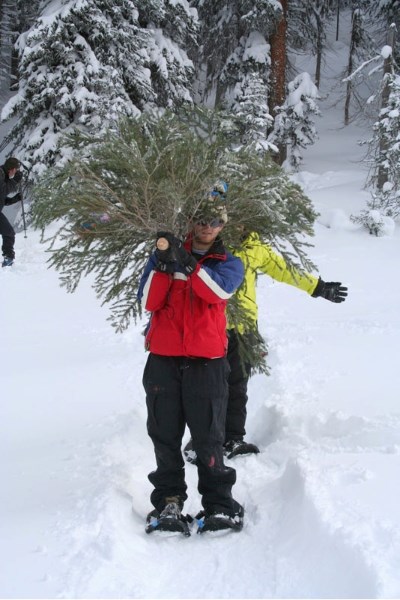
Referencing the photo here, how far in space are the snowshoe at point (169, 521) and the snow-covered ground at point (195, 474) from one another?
0.20ft

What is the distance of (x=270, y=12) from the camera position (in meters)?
17.6

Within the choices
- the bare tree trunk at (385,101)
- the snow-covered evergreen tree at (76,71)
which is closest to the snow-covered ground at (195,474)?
the snow-covered evergreen tree at (76,71)

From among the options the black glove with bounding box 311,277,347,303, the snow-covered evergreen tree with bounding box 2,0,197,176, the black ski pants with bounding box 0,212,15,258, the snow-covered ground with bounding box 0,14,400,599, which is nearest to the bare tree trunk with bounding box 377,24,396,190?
the snow-covered evergreen tree with bounding box 2,0,197,176

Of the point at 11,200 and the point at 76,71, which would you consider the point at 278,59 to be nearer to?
the point at 76,71

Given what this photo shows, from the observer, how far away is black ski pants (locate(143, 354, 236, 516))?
11.5 feet

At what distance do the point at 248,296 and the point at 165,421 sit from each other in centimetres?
139

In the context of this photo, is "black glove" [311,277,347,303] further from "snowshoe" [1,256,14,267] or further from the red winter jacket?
"snowshoe" [1,256,14,267]

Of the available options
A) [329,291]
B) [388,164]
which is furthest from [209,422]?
[388,164]

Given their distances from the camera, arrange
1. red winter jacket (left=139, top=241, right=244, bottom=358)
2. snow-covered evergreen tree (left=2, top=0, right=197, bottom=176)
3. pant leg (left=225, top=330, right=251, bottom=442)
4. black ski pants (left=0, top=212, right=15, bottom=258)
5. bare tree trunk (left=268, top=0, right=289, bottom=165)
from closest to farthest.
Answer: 1. red winter jacket (left=139, top=241, right=244, bottom=358)
2. pant leg (left=225, top=330, right=251, bottom=442)
3. black ski pants (left=0, top=212, right=15, bottom=258)
4. snow-covered evergreen tree (left=2, top=0, right=197, bottom=176)
5. bare tree trunk (left=268, top=0, right=289, bottom=165)

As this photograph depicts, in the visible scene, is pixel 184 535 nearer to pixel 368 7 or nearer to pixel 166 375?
pixel 166 375

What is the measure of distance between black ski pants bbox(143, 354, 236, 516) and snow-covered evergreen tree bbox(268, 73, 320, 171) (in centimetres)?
1707

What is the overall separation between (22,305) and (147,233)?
640 cm

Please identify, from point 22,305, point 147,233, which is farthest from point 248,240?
point 22,305

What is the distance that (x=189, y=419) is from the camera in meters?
3.56
